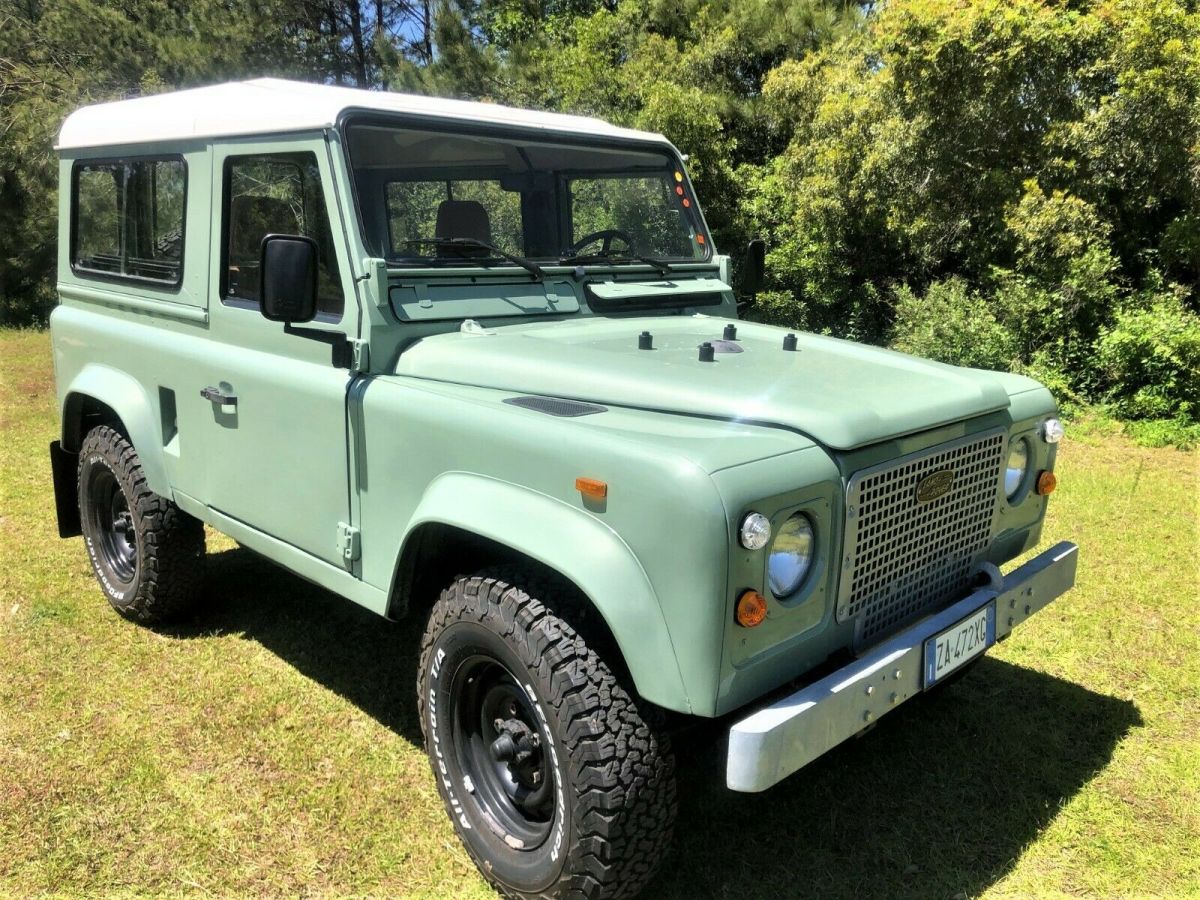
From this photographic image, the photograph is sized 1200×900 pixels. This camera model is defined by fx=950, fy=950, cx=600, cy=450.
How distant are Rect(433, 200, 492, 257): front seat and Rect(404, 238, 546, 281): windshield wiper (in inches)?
0.4

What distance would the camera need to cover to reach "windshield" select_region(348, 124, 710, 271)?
3076 millimetres

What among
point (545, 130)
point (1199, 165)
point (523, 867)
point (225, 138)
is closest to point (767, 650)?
point (523, 867)

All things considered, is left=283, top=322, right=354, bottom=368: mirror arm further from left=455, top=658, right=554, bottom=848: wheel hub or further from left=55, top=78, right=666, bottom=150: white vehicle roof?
left=455, top=658, right=554, bottom=848: wheel hub

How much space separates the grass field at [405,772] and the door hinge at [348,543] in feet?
2.56

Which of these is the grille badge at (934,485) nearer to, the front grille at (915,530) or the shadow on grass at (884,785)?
the front grille at (915,530)

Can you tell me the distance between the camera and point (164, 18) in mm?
15805

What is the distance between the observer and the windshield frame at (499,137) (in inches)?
117

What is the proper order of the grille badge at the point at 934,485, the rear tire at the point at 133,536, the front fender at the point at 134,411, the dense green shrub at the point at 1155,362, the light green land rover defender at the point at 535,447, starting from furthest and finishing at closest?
the dense green shrub at the point at 1155,362 → the rear tire at the point at 133,536 → the front fender at the point at 134,411 → the grille badge at the point at 934,485 → the light green land rover defender at the point at 535,447

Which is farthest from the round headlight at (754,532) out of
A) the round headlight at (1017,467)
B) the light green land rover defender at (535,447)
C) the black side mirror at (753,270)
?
the black side mirror at (753,270)

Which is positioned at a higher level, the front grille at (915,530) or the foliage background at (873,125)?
the foliage background at (873,125)

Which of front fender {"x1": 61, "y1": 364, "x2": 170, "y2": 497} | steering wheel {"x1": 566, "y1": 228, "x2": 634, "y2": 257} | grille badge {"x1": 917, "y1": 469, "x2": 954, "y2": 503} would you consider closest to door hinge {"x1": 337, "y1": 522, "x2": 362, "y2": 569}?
front fender {"x1": 61, "y1": 364, "x2": 170, "y2": 497}

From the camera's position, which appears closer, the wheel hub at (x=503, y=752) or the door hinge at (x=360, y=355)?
the wheel hub at (x=503, y=752)

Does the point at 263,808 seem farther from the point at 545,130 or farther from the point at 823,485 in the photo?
the point at 545,130

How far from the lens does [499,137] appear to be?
3391mm
